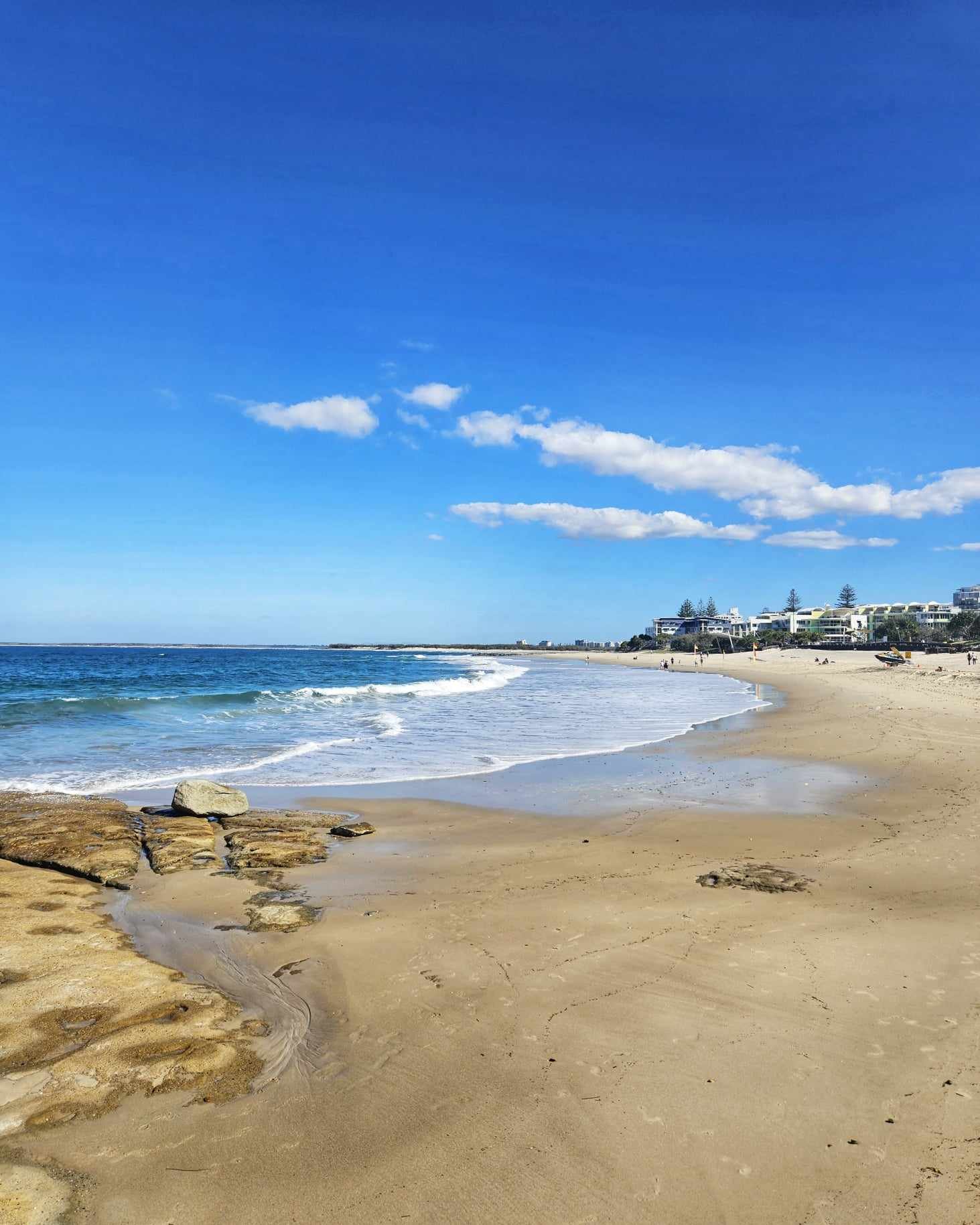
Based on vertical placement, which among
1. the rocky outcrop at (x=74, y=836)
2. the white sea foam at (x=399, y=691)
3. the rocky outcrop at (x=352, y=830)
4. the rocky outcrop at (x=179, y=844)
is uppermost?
the rocky outcrop at (x=74, y=836)

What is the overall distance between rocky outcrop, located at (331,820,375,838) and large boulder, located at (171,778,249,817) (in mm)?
1987

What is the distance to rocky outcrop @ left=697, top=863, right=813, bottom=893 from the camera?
8.34 m

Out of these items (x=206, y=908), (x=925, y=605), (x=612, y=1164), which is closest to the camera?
(x=612, y=1164)

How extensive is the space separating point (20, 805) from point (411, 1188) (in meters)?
11.4

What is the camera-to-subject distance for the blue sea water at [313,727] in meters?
16.5

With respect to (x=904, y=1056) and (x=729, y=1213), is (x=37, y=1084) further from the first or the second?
(x=904, y=1056)

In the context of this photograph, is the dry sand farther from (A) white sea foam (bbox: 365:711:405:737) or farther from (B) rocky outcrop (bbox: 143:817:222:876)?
(A) white sea foam (bbox: 365:711:405:737)

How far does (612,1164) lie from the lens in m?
3.77

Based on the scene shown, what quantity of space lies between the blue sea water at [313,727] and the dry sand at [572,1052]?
25.4ft

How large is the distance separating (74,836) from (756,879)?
9466 mm

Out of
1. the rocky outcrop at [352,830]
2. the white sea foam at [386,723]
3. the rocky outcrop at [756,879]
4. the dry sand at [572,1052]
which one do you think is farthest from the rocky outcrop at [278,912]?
the white sea foam at [386,723]

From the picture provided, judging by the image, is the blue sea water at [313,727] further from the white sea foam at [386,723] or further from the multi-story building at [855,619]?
the multi-story building at [855,619]

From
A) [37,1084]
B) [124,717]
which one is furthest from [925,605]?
[37,1084]

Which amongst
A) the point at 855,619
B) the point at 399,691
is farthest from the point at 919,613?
the point at 399,691
